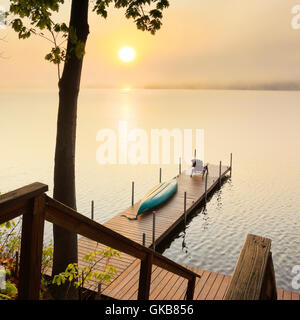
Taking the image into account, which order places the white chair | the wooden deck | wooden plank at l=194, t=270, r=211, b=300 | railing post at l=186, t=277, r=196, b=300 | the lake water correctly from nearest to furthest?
railing post at l=186, t=277, r=196, b=300
the wooden deck
wooden plank at l=194, t=270, r=211, b=300
the lake water
the white chair

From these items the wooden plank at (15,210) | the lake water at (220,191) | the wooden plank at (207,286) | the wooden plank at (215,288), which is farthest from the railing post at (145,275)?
the lake water at (220,191)

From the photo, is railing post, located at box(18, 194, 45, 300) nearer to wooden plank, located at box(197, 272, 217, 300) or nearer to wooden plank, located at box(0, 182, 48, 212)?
wooden plank, located at box(0, 182, 48, 212)

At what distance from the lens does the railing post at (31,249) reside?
1.91 m

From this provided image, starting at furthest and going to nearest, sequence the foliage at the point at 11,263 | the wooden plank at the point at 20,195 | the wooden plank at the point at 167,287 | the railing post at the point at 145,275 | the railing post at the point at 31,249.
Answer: the wooden plank at the point at 167,287 → the foliage at the point at 11,263 → the railing post at the point at 145,275 → the railing post at the point at 31,249 → the wooden plank at the point at 20,195

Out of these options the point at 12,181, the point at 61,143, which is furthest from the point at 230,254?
the point at 12,181

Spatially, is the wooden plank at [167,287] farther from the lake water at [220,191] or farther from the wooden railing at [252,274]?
the wooden railing at [252,274]
